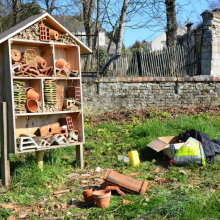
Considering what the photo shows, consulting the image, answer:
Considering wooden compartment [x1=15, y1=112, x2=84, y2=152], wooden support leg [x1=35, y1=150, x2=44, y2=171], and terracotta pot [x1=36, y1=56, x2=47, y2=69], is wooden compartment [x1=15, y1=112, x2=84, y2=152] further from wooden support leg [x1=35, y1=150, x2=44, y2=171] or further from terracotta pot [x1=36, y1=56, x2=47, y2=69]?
terracotta pot [x1=36, y1=56, x2=47, y2=69]

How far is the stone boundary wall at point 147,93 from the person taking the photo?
447 inches

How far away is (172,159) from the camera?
6.06 m

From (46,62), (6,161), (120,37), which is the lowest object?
(6,161)

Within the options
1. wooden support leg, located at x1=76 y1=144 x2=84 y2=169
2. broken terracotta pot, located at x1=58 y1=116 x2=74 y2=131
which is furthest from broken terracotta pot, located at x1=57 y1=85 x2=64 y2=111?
wooden support leg, located at x1=76 y1=144 x2=84 y2=169

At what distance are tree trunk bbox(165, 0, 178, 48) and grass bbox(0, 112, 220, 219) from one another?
7656 millimetres

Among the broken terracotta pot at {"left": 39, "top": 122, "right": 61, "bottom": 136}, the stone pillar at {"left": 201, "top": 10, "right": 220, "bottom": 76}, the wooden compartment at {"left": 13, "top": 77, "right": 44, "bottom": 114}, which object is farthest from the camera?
the stone pillar at {"left": 201, "top": 10, "right": 220, "bottom": 76}

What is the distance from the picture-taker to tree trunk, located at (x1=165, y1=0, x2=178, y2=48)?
600 inches

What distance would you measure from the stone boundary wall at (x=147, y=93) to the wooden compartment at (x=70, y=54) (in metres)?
4.79

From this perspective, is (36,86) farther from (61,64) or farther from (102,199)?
(102,199)

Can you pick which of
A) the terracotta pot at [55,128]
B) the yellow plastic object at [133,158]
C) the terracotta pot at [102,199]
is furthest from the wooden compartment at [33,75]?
the terracotta pot at [102,199]

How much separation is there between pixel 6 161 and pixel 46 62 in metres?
1.87

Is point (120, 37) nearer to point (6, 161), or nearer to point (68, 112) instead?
point (68, 112)

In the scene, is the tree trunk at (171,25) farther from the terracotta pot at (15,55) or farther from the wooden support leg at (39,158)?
the wooden support leg at (39,158)

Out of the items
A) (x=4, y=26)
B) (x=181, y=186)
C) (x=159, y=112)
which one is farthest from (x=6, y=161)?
(x=4, y=26)
